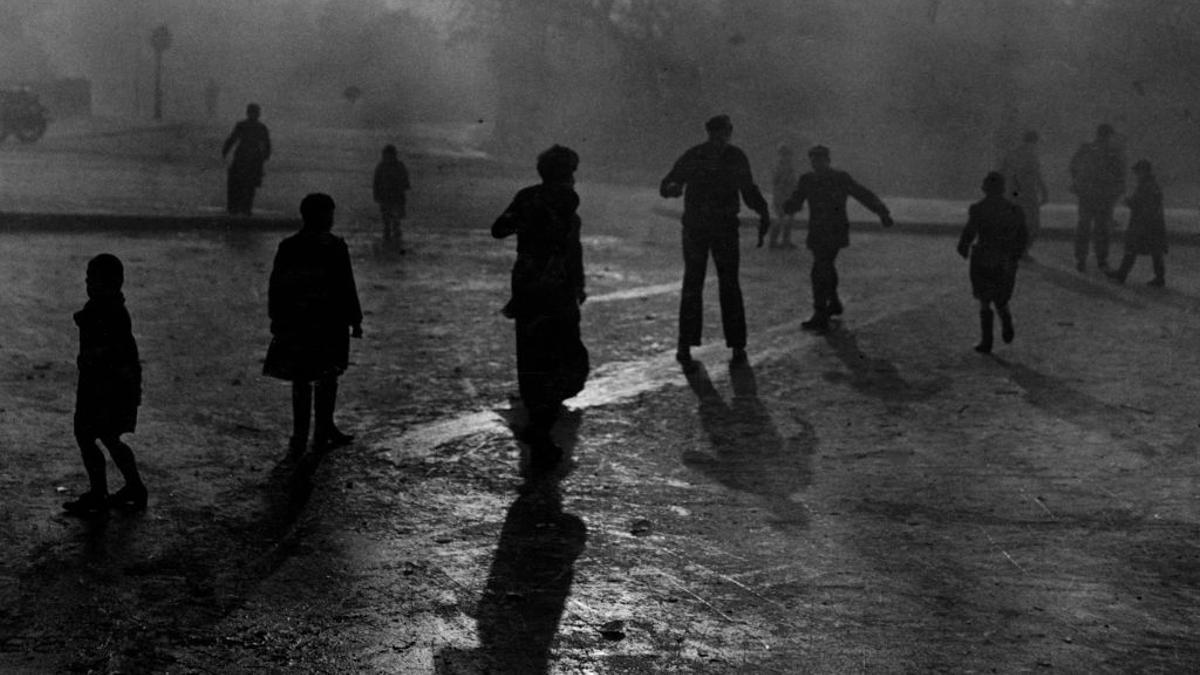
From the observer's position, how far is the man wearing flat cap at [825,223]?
13016 mm

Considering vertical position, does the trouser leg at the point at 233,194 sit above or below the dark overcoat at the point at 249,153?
below

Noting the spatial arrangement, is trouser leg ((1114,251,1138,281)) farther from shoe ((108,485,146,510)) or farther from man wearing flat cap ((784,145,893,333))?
shoe ((108,485,146,510))

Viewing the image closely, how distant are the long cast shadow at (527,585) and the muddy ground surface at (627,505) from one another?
0.06 ft

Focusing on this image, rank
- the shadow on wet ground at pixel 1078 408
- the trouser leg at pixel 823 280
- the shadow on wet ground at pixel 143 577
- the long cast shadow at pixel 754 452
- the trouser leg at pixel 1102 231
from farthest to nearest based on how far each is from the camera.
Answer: the trouser leg at pixel 1102 231 < the trouser leg at pixel 823 280 < the shadow on wet ground at pixel 1078 408 < the long cast shadow at pixel 754 452 < the shadow on wet ground at pixel 143 577

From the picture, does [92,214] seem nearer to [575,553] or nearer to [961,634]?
[575,553]

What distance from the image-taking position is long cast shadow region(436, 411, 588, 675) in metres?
4.86

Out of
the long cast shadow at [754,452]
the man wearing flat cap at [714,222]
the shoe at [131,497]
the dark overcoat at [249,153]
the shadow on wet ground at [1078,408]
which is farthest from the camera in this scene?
the dark overcoat at [249,153]

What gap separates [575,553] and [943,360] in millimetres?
6108

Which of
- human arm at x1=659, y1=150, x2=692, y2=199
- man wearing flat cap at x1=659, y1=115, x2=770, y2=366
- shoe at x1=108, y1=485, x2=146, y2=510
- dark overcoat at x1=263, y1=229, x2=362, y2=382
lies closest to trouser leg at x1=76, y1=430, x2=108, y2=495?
shoe at x1=108, y1=485, x2=146, y2=510

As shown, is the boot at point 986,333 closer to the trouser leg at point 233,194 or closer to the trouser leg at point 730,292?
the trouser leg at point 730,292

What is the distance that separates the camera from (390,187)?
1969 cm

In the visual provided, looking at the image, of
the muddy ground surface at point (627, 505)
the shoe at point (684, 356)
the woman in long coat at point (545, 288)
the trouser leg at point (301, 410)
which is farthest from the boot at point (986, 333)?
the trouser leg at point (301, 410)

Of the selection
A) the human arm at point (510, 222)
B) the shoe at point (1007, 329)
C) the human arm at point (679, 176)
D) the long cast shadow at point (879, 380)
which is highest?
the human arm at point (679, 176)

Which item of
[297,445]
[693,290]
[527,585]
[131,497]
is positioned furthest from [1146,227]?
[131,497]
